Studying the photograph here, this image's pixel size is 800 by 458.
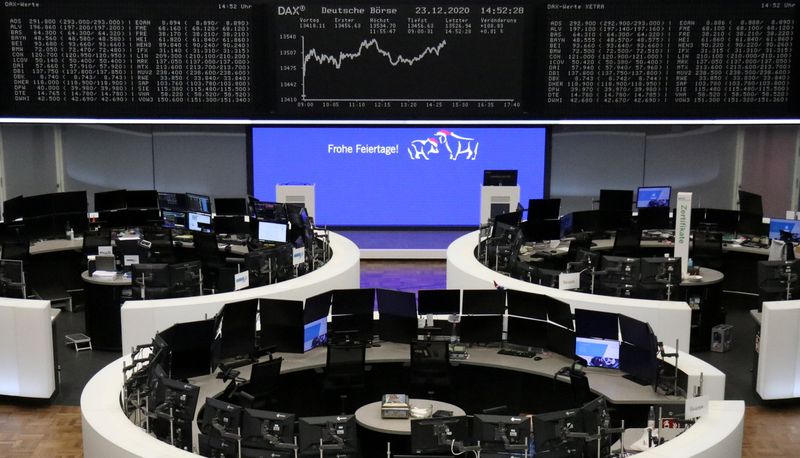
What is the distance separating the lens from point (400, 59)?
14938mm

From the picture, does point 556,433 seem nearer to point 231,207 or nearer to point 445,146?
point 231,207

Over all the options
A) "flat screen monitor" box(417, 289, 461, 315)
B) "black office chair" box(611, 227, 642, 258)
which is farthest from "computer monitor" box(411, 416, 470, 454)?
"black office chair" box(611, 227, 642, 258)

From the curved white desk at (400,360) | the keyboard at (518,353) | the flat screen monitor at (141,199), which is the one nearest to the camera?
the curved white desk at (400,360)

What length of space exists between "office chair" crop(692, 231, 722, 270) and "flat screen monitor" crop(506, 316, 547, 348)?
453 cm

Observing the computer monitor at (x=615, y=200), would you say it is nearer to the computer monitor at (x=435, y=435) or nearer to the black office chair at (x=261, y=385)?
the black office chair at (x=261, y=385)

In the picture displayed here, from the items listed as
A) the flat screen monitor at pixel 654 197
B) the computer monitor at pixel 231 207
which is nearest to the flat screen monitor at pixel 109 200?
the computer monitor at pixel 231 207

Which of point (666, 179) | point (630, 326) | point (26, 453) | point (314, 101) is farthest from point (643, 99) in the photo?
point (26, 453)

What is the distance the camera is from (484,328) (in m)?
9.30

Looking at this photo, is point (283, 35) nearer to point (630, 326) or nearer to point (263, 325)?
point (263, 325)

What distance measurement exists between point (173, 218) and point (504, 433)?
27.9 ft

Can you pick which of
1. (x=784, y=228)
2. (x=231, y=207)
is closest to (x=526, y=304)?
(x=784, y=228)

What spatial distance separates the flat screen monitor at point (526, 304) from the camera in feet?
29.9

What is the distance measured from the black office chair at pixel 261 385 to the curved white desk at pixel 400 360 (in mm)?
238

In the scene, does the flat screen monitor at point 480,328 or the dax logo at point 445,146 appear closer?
the flat screen monitor at point 480,328
